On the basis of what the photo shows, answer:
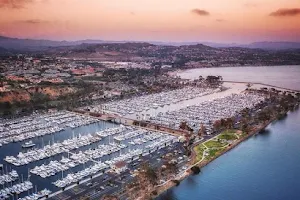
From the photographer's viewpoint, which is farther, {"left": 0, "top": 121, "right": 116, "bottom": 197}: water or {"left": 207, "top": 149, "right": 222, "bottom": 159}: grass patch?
{"left": 207, "top": 149, "right": 222, "bottom": 159}: grass patch

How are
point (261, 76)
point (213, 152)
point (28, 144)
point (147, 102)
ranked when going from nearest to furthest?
point (213, 152)
point (28, 144)
point (147, 102)
point (261, 76)

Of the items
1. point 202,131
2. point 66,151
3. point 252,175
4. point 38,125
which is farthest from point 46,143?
point 252,175

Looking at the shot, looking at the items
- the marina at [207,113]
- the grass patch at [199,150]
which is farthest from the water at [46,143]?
the grass patch at [199,150]

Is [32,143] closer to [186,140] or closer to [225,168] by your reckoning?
[186,140]

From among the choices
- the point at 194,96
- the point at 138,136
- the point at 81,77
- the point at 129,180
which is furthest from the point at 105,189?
the point at 81,77

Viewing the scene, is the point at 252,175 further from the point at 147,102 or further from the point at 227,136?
the point at 147,102

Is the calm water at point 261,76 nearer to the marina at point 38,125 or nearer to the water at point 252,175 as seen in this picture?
the water at point 252,175

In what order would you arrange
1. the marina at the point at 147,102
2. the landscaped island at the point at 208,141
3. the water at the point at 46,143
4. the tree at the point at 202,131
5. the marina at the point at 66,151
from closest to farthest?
the landscaped island at the point at 208,141 → the marina at the point at 66,151 → the water at the point at 46,143 → the tree at the point at 202,131 → the marina at the point at 147,102

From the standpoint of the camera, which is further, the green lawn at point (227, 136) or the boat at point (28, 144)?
the green lawn at point (227, 136)

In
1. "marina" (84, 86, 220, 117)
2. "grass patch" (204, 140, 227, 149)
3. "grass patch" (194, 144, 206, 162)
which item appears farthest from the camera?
"marina" (84, 86, 220, 117)

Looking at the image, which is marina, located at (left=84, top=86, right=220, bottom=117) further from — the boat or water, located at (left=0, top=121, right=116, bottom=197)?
the boat

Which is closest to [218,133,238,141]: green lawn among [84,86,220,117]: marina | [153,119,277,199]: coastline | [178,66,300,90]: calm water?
[153,119,277,199]: coastline
